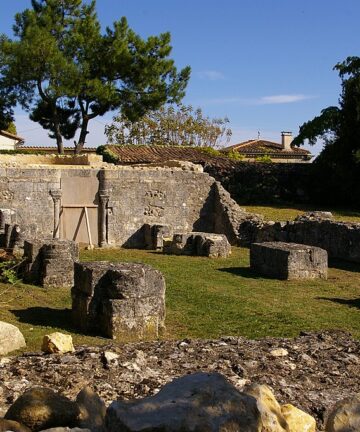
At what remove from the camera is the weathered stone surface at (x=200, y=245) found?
19719mm

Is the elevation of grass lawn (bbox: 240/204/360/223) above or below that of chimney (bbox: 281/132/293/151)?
below

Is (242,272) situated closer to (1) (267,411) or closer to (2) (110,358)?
(2) (110,358)

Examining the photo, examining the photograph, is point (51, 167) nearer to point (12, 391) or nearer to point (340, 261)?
point (340, 261)

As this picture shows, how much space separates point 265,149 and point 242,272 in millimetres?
37964

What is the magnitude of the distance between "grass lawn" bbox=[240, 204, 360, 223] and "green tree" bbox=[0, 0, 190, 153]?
10270mm

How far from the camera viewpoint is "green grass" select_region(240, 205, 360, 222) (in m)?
26.1

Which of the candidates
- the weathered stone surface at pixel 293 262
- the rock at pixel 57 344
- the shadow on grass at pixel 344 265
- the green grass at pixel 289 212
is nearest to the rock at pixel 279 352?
the rock at pixel 57 344

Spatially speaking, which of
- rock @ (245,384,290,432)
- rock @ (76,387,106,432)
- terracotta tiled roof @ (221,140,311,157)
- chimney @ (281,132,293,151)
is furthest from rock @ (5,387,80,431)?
chimney @ (281,132,293,151)

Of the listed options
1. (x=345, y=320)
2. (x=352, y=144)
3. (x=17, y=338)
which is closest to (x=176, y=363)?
(x=17, y=338)

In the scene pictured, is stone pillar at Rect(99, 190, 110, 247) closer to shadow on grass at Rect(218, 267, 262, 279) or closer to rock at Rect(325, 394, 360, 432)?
shadow on grass at Rect(218, 267, 262, 279)

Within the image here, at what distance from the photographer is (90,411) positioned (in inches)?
194

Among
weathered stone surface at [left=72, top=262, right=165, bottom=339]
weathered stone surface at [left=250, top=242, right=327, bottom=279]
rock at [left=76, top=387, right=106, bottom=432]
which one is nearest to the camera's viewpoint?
rock at [left=76, top=387, right=106, bottom=432]

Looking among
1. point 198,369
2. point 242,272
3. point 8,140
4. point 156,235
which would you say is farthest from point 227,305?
point 8,140

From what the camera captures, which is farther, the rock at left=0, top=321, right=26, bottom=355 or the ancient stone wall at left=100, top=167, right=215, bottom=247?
the ancient stone wall at left=100, top=167, right=215, bottom=247
